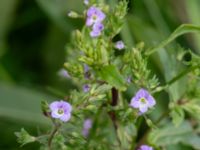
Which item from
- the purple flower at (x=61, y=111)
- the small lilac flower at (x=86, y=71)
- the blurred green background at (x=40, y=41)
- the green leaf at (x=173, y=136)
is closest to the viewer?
the purple flower at (x=61, y=111)

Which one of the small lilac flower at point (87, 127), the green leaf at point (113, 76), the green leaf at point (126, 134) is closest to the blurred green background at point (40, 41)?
the small lilac flower at point (87, 127)

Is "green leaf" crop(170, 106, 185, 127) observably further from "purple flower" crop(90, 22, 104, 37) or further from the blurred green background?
the blurred green background

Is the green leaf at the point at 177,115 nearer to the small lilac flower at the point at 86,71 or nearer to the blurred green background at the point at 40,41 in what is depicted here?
the small lilac flower at the point at 86,71

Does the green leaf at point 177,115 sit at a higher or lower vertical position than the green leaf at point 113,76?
lower

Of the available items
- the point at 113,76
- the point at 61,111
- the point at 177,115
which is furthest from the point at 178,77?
the point at 61,111

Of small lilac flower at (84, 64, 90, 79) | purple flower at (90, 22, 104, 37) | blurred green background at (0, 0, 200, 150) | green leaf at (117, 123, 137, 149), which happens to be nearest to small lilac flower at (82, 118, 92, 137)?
green leaf at (117, 123, 137, 149)

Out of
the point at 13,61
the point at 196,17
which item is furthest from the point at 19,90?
the point at 196,17
